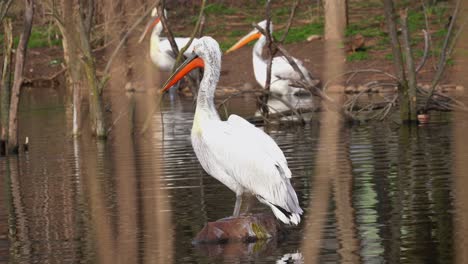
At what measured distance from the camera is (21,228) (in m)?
8.34

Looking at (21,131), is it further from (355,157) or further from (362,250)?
(362,250)

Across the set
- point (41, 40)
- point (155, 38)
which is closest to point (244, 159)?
point (155, 38)

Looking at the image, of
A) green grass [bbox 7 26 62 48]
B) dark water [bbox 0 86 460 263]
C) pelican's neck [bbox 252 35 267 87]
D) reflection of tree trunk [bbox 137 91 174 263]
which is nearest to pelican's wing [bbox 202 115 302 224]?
dark water [bbox 0 86 460 263]

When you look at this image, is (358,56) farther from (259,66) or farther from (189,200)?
(189,200)

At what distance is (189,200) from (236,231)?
1.91m

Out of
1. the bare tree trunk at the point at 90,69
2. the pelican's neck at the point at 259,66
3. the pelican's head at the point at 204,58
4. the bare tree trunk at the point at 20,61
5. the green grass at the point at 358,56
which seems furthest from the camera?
the green grass at the point at 358,56

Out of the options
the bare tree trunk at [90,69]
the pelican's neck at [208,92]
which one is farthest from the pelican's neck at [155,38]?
the pelican's neck at [208,92]

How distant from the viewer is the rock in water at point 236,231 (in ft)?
24.2

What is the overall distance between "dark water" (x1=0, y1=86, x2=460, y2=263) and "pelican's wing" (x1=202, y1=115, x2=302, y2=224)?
11.0 inches

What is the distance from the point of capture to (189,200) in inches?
365

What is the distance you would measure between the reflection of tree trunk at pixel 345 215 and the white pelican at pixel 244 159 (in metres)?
0.34

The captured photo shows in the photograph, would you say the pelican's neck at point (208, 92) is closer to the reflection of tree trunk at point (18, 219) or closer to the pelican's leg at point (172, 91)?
the reflection of tree trunk at point (18, 219)

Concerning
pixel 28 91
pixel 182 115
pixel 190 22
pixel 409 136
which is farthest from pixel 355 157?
pixel 190 22

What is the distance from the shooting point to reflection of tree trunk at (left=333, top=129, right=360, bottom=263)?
6699 mm
